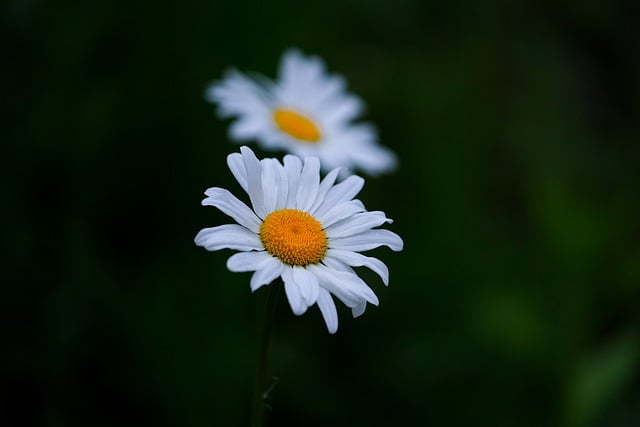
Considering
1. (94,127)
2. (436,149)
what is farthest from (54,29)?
(436,149)

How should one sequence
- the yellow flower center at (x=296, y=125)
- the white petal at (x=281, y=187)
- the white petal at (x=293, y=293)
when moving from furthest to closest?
1. the yellow flower center at (x=296, y=125)
2. the white petal at (x=281, y=187)
3. the white petal at (x=293, y=293)

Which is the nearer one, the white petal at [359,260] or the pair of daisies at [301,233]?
the pair of daisies at [301,233]

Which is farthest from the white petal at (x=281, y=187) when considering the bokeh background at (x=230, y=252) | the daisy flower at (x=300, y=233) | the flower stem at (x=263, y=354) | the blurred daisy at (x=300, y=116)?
the bokeh background at (x=230, y=252)

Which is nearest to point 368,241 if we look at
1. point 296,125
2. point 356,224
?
point 356,224

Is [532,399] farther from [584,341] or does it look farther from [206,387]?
[206,387]

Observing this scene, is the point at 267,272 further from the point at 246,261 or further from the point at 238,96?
the point at 238,96

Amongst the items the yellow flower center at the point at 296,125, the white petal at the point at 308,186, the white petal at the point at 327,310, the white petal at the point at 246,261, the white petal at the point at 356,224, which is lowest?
the white petal at the point at 327,310

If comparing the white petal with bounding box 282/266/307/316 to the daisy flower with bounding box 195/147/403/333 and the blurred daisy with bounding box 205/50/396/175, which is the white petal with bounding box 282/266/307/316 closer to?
the daisy flower with bounding box 195/147/403/333

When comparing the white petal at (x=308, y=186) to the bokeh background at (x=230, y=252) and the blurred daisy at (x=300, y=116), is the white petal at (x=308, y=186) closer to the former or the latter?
the blurred daisy at (x=300, y=116)
